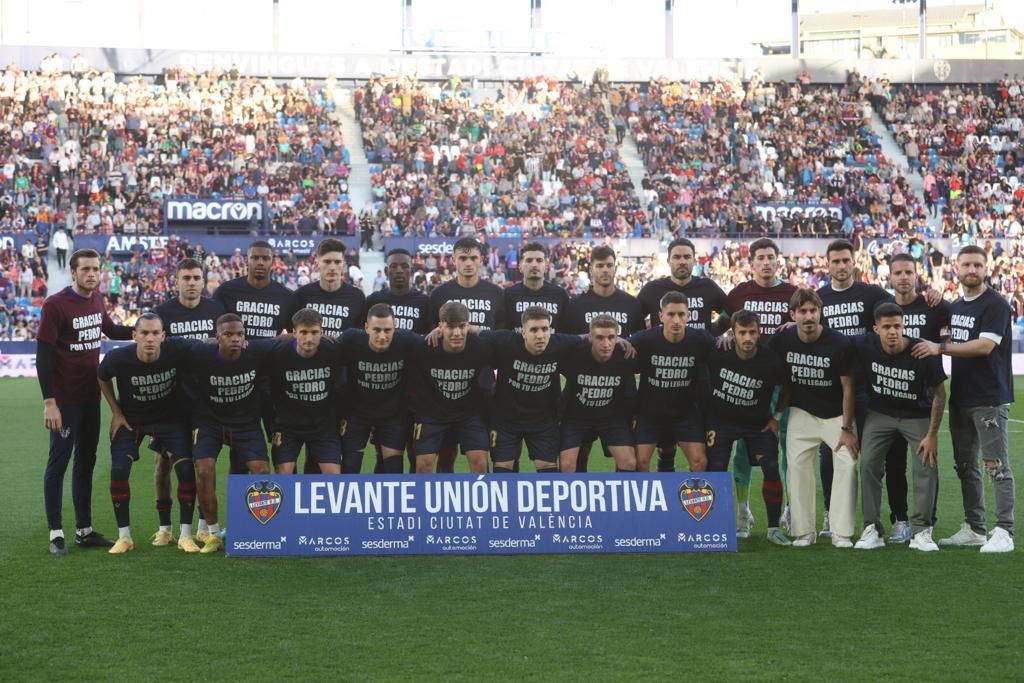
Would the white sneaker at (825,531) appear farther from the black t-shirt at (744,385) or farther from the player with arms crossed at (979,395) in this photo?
the black t-shirt at (744,385)

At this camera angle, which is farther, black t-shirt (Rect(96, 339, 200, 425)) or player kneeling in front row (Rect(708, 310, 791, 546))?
player kneeling in front row (Rect(708, 310, 791, 546))

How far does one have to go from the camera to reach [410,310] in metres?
10.3

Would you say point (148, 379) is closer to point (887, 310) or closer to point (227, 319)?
point (227, 319)

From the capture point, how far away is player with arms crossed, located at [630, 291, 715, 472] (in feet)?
31.2

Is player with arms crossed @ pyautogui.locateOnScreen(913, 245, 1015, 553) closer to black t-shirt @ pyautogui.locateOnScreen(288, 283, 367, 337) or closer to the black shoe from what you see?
black t-shirt @ pyautogui.locateOnScreen(288, 283, 367, 337)

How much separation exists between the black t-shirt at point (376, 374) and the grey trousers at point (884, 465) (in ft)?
11.2

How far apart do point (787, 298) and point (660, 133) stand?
34.1 meters

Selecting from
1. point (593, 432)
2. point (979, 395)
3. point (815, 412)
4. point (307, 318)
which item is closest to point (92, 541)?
point (307, 318)

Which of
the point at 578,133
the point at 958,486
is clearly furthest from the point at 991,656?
the point at 578,133

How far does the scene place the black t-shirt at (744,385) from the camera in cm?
941

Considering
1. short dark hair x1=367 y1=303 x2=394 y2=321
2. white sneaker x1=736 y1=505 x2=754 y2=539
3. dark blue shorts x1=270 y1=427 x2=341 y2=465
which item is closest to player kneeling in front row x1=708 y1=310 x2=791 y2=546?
white sneaker x1=736 y1=505 x2=754 y2=539

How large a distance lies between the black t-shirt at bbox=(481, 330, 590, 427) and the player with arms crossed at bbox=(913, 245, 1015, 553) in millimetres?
2587

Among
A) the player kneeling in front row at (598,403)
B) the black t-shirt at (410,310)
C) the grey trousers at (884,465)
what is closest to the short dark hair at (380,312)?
the black t-shirt at (410,310)

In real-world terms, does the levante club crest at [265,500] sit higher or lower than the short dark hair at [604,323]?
lower
